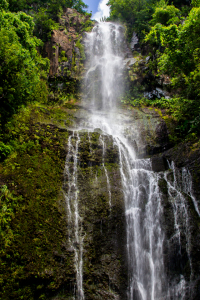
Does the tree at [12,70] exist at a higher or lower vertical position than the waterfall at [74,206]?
higher

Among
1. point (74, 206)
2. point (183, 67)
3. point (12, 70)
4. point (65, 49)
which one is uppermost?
point (65, 49)

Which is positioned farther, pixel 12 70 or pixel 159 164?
pixel 159 164

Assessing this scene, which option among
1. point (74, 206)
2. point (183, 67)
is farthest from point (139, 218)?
point (183, 67)

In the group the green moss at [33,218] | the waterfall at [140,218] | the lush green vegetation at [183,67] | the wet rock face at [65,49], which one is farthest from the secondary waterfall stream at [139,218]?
the wet rock face at [65,49]

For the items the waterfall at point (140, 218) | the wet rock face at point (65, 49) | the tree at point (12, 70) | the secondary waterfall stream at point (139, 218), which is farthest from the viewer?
the wet rock face at point (65, 49)

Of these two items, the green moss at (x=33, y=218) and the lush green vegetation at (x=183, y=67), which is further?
the lush green vegetation at (x=183, y=67)

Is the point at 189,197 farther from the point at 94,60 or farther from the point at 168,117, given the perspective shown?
the point at 94,60

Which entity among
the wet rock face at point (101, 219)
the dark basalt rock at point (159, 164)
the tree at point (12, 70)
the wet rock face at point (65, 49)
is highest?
the wet rock face at point (65, 49)

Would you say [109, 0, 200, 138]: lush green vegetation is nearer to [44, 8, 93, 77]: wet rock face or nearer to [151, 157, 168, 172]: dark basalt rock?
[151, 157, 168, 172]: dark basalt rock

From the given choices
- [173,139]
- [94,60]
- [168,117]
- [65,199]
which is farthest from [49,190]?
[94,60]

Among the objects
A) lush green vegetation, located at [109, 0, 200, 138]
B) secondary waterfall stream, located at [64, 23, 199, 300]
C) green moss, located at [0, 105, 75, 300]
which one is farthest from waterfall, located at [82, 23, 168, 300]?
lush green vegetation, located at [109, 0, 200, 138]

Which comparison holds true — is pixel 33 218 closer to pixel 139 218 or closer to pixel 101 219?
pixel 101 219

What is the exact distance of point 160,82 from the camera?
1684 centimetres

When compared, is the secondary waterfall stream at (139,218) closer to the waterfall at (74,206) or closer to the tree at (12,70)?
the waterfall at (74,206)
